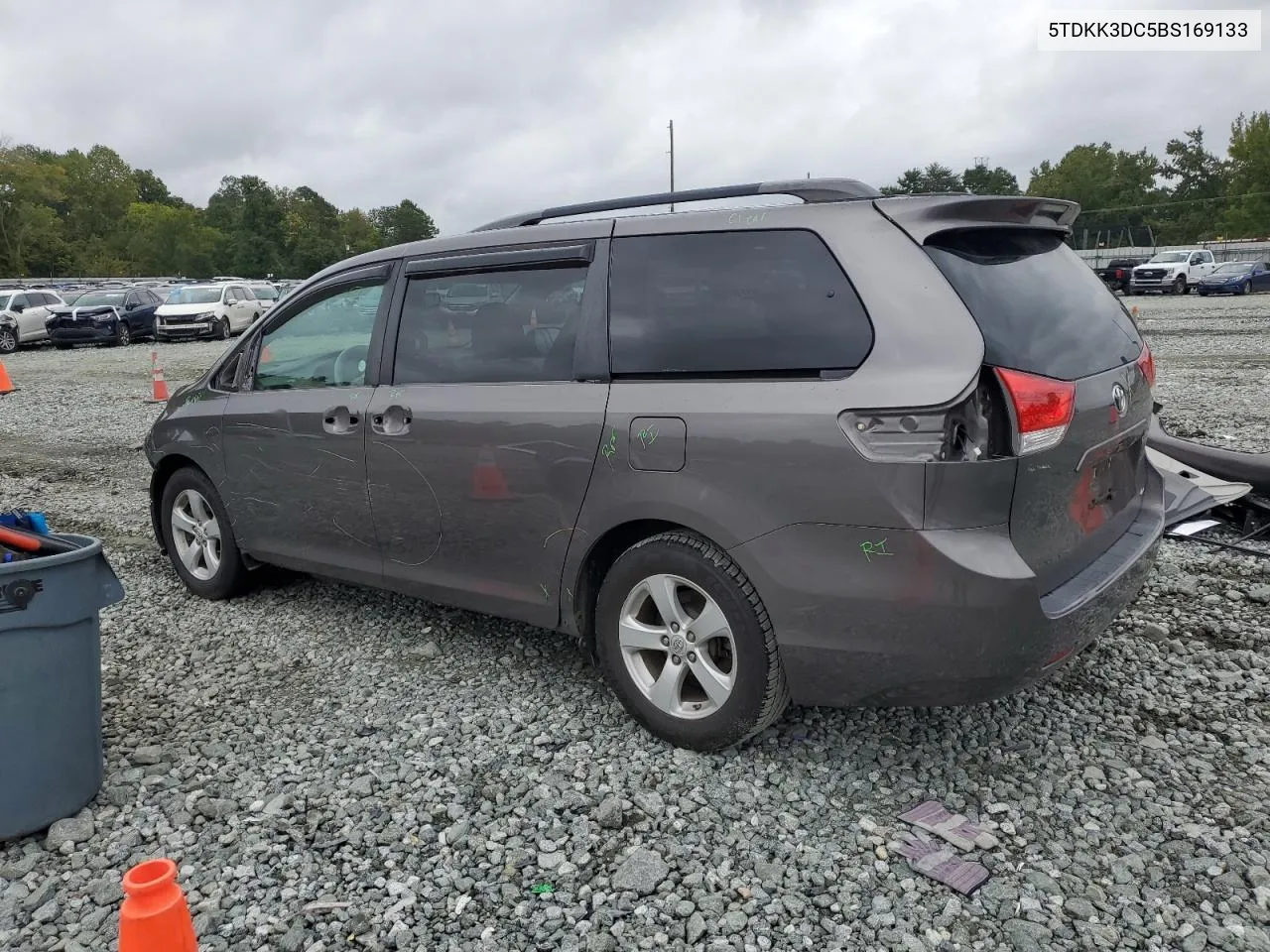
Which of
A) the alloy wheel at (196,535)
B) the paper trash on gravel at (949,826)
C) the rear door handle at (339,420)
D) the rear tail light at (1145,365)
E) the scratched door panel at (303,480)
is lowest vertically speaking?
the paper trash on gravel at (949,826)

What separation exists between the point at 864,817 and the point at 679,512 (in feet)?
3.63

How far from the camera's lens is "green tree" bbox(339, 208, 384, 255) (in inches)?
4648

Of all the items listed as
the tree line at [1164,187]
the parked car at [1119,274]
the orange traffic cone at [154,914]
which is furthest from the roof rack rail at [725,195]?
the tree line at [1164,187]

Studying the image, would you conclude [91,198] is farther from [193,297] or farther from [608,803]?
[608,803]

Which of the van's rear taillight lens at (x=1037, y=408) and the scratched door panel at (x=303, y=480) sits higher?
the van's rear taillight lens at (x=1037, y=408)

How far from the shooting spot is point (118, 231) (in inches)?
3701

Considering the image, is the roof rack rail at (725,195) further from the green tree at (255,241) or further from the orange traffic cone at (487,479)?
the green tree at (255,241)

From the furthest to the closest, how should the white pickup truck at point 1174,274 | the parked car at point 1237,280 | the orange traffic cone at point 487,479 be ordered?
1. the white pickup truck at point 1174,274
2. the parked car at point 1237,280
3. the orange traffic cone at point 487,479

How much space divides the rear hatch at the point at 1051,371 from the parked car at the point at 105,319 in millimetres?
28343

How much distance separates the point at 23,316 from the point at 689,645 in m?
28.6

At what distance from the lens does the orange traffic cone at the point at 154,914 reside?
6.97ft

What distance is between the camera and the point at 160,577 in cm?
568

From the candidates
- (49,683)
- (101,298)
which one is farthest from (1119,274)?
(49,683)

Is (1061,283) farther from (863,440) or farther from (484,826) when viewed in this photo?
(484,826)
